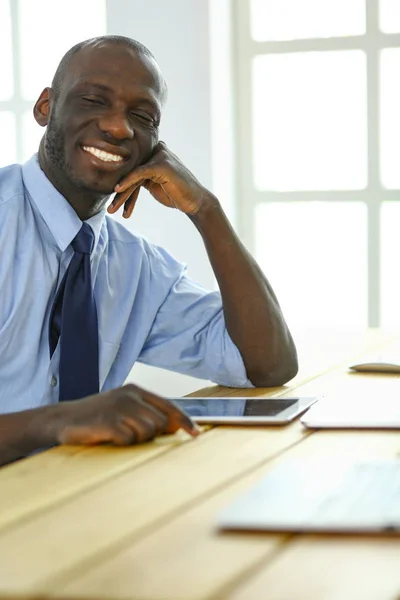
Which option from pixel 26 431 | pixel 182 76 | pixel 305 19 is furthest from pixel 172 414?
pixel 305 19

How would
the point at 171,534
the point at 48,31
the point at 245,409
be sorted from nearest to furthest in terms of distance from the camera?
the point at 171,534 < the point at 245,409 < the point at 48,31

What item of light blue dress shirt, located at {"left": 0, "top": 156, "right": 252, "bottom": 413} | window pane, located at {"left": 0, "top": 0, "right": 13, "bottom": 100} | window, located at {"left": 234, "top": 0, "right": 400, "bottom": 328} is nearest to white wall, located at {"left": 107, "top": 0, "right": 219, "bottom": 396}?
window, located at {"left": 234, "top": 0, "right": 400, "bottom": 328}

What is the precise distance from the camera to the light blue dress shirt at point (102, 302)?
193 centimetres

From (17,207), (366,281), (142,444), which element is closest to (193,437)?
(142,444)

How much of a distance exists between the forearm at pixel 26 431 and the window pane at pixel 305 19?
2487 mm

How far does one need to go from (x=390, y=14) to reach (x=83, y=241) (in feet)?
6.39

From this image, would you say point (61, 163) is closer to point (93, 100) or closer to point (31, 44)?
point (93, 100)

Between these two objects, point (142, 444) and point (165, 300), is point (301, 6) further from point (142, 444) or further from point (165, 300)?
point (142, 444)

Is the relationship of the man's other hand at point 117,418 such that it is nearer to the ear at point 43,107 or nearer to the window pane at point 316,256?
the ear at point 43,107

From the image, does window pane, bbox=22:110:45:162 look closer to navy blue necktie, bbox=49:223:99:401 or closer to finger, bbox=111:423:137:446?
navy blue necktie, bbox=49:223:99:401

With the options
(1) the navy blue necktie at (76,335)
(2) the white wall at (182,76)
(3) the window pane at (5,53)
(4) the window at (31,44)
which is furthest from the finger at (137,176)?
(3) the window pane at (5,53)

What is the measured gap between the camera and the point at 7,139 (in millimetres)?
3975

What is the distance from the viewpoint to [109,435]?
1.39 meters

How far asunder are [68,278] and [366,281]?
6.43ft
